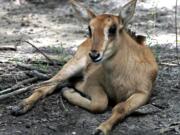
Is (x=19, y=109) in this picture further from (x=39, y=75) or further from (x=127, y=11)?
(x=127, y=11)

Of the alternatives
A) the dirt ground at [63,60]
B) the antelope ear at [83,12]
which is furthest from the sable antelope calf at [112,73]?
the dirt ground at [63,60]

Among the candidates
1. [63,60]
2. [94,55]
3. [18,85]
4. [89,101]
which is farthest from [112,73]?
[63,60]

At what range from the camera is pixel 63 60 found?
9.48 meters

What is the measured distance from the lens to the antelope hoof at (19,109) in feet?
24.9

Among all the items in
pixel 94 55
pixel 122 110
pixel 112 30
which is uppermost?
pixel 112 30

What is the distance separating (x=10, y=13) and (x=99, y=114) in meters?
5.82

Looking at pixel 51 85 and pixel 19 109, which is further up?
pixel 51 85

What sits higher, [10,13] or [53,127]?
[10,13]

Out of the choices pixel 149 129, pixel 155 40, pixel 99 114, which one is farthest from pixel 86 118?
pixel 155 40

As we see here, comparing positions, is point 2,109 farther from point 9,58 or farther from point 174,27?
point 174,27

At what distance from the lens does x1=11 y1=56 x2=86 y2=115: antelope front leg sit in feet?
25.2

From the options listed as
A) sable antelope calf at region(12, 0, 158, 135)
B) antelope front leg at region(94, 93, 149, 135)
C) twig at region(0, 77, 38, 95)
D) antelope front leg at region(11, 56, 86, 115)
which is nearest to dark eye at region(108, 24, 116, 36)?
sable antelope calf at region(12, 0, 158, 135)

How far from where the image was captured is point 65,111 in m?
7.75

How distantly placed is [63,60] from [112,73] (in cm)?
188
